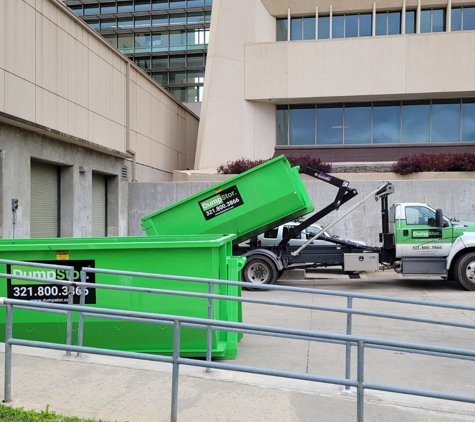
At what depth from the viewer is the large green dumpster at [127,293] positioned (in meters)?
6.51

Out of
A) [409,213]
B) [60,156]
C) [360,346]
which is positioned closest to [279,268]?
[409,213]

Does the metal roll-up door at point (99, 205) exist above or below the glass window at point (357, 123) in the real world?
below

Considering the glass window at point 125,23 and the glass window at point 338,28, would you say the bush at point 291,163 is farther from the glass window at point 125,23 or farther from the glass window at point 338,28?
the glass window at point 125,23

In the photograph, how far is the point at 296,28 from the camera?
30094 millimetres

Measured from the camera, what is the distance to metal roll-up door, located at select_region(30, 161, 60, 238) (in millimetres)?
16141

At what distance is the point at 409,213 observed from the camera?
529 inches

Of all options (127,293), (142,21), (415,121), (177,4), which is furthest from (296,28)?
(127,293)

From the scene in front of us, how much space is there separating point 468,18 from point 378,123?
25.2 ft

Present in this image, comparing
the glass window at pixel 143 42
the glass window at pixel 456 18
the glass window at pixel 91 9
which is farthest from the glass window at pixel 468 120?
the glass window at pixel 91 9

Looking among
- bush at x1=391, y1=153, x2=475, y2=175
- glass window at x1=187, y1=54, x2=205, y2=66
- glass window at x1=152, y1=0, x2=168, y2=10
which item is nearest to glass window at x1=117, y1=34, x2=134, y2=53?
glass window at x1=152, y1=0, x2=168, y2=10

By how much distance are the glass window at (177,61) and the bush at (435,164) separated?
3447 cm

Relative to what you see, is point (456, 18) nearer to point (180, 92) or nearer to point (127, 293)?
point (127, 293)

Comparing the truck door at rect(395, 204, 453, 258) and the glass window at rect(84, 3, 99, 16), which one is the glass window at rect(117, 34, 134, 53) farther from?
the truck door at rect(395, 204, 453, 258)

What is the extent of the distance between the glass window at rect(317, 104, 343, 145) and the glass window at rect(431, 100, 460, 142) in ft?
16.7
